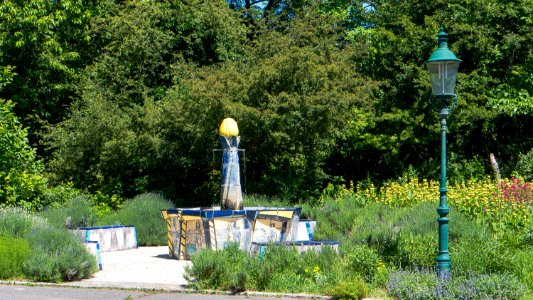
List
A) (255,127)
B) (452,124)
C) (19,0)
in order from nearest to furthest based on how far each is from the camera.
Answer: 1. (255,127)
2. (452,124)
3. (19,0)

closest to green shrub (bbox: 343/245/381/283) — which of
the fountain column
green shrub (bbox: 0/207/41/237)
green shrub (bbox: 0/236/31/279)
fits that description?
the fountain column

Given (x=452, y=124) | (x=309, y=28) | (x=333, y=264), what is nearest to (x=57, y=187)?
(x=309, y=28)

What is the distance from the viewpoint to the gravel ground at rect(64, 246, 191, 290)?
1200 cm

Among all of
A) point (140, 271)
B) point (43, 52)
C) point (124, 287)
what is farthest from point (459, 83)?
point (43, 52)

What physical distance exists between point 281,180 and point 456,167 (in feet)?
17.6

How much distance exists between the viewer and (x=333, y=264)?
1155 centimetres

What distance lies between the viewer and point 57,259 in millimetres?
12406

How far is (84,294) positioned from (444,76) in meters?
6.25

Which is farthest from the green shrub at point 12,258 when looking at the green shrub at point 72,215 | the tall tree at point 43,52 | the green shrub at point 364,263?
the tall tree at point 43,52

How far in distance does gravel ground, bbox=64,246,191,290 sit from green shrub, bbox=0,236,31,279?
118 cm

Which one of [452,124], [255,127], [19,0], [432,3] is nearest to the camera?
[255,127]

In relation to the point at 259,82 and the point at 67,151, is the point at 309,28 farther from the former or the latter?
the point at 67,151

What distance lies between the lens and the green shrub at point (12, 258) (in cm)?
A: 1261

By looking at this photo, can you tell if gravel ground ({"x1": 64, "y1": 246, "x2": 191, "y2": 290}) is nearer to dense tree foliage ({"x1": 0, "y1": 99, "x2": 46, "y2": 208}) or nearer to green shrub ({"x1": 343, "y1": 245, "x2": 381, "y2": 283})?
green shrub ({"x1": 343, "y1": 245, "x2": 381, "y2": 283})
